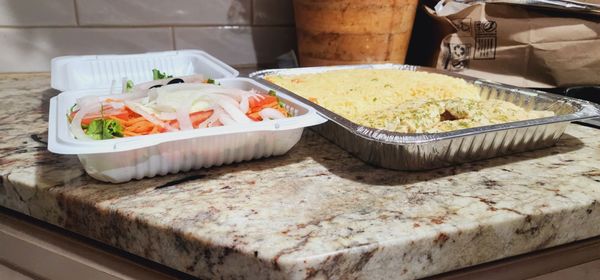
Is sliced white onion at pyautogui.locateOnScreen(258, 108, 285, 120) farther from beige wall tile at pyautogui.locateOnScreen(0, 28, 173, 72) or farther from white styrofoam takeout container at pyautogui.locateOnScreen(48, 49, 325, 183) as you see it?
beige wall tile at pyautogui.locateOnScreen(0, 28, 173, 72)

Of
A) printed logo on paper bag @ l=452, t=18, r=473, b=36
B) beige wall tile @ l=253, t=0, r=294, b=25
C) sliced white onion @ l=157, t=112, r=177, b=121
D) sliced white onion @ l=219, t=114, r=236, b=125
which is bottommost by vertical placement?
sliced white onion @ l=219, t=114, r=236, b=125

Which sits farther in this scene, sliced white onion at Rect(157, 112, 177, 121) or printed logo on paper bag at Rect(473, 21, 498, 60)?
printed logo on paper bag at Rect(473, 21, 498, 60)

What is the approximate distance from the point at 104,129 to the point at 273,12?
0.87m

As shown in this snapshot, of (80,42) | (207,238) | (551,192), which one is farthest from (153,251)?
(80,42)

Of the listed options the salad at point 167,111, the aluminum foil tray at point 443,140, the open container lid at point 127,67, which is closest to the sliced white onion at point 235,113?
the salad at point 167,111

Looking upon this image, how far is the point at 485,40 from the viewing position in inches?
41.3

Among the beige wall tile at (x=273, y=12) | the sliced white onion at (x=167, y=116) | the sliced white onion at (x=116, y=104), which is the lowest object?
the sliced white onion at (x=167, y=116)

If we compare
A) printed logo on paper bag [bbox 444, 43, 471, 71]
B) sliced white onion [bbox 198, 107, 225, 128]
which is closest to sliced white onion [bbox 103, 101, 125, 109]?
sliced white onion [bbox 198, 107, 225, 128]

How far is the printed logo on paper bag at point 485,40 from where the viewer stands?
1.03 meters

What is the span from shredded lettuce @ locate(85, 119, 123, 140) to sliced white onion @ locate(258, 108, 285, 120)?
180mm

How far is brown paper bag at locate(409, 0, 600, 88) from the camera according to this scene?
1027 mm

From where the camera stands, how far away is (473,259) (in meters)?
0.46

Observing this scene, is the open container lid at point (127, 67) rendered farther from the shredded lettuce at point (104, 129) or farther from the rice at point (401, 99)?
the shredded lettuce at point (104, 129)

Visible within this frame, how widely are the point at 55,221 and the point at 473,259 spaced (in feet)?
1.54
